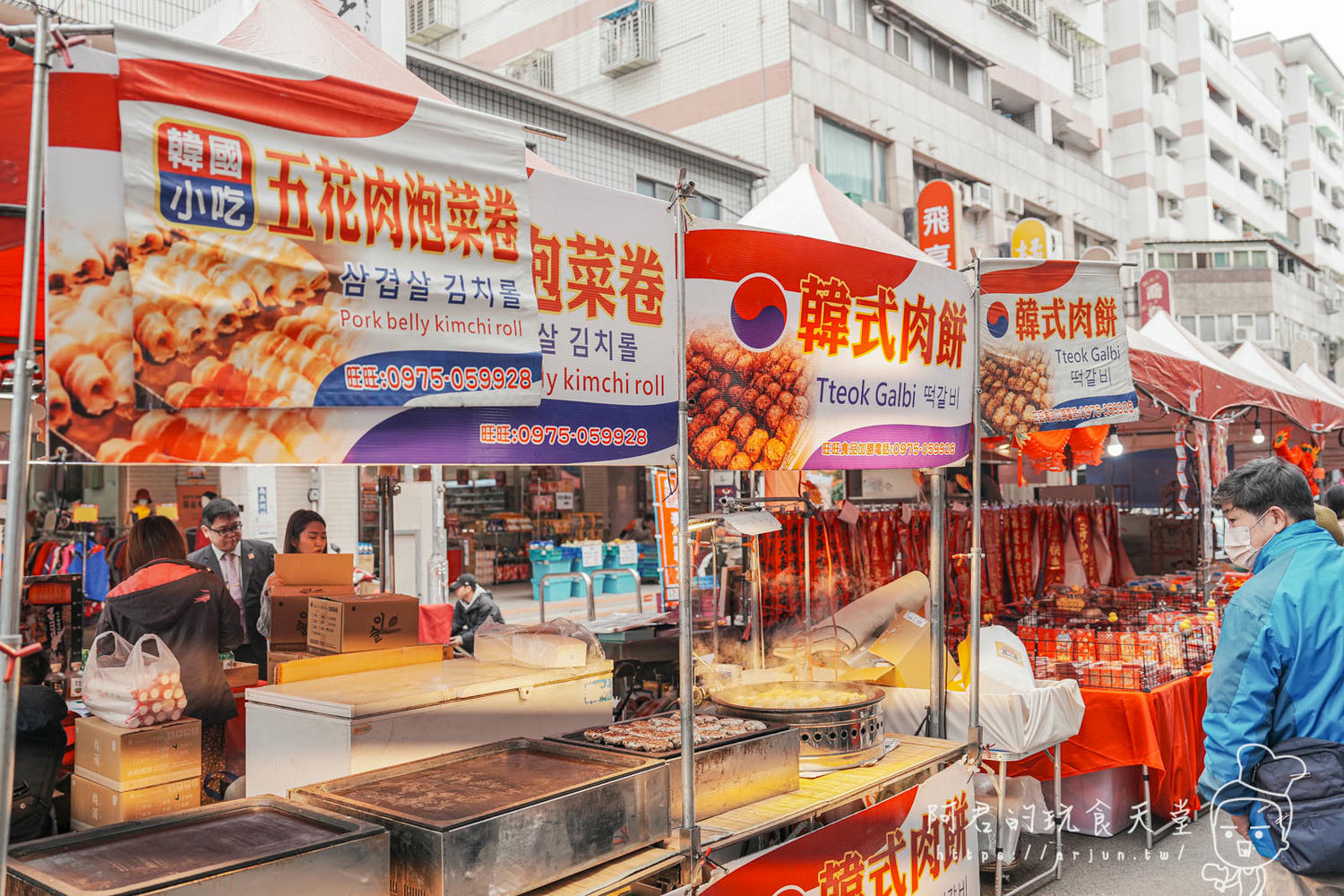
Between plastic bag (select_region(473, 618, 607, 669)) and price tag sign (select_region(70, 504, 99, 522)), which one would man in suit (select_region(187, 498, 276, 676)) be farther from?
price tag sign (select_region(70, 504, 99, 522))

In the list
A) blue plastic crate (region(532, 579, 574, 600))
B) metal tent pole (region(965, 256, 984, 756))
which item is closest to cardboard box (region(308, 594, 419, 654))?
metal tent pole (region(965, 256, 984, 756))

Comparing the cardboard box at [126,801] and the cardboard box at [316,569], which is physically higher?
the cardboard box at [316,569]

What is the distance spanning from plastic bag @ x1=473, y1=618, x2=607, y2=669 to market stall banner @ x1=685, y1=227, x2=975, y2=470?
39.0 inches

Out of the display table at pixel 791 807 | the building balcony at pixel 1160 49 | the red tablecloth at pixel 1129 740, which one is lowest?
the red tablecloth at pixel 1129 740

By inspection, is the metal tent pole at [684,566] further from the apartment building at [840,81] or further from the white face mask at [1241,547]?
the apartment building at [840,81]

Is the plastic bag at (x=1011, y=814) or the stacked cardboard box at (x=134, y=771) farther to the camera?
the plastic bag at (x=1011, y=814)

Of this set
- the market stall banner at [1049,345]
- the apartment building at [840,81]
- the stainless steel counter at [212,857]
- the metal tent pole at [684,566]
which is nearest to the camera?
the stainless steel counter at [212,857]

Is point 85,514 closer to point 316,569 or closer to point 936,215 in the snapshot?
point 316,569

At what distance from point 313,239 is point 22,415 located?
790 millimetres

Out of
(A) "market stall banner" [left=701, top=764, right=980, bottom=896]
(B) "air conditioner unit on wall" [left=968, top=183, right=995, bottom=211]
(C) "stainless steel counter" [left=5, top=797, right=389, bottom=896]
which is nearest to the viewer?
(C) "stainless steel counter" [left=5, top=797, right=389, bottom=896]

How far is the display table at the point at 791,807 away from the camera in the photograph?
282cm

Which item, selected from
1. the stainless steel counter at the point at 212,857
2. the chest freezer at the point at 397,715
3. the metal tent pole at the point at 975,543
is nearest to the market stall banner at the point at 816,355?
the metal tent pole at the point at 975,543

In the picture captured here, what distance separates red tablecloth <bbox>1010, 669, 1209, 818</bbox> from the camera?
574 centimetres

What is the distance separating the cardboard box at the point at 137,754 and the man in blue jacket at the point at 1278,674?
3.46 meters
